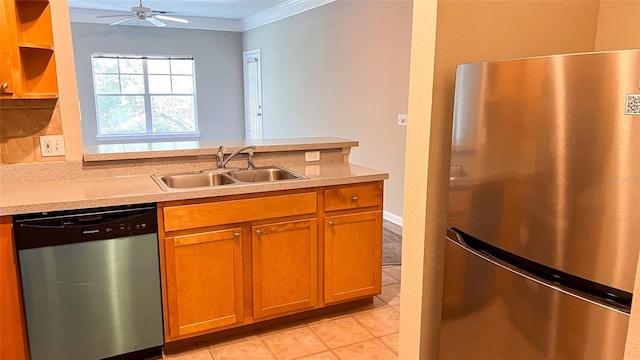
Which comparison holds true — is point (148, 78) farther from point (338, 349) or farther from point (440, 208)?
point (440, 208)

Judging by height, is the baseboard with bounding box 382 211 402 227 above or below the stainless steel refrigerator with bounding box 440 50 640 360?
below

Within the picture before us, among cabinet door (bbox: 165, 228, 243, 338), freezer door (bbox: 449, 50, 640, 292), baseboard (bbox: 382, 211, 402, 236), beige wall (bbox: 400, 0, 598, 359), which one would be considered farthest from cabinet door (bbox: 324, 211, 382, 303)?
baseboard (bbox: 382, 211, 402, 236)

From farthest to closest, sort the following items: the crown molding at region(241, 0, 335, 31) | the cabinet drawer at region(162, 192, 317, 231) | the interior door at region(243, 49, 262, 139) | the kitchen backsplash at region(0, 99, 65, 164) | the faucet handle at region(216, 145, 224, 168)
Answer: the interior door at region(243, 49, 262, 139) < the crown molding at region(241, 0, 335, 31) < the faucet handle at region(216, 145, 224, 168) < the kitchen backsplash at region(0, 99, 65, 164) < the cabinet drawer at region(162, 192, 317, 231)

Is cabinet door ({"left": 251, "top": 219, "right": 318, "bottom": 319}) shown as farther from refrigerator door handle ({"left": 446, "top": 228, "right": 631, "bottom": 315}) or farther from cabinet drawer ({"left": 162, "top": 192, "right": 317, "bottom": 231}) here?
refrigerator door handle ({"left": 446, "top": 228, "right": 631, "bottom": 315})

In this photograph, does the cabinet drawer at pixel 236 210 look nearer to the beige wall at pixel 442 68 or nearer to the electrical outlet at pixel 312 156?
the electrical outlet at pixel 312 156

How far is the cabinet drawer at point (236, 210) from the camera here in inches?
89.8

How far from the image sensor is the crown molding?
6.03 m

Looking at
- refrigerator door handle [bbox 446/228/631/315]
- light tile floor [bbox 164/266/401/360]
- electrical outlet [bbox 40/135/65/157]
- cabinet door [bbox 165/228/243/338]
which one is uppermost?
electrical outlet [bbox 40/135/65/157]

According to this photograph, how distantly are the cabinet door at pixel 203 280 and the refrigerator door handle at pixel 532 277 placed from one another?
1.30m

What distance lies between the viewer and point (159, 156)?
2.69m

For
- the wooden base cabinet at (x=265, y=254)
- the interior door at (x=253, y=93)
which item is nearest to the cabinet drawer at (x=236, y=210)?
the wooden base cabinet at (x=265, y=254)

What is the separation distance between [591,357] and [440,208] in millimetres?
687

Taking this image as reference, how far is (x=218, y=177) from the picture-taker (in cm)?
276

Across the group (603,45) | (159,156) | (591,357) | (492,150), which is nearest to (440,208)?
(492,150)
